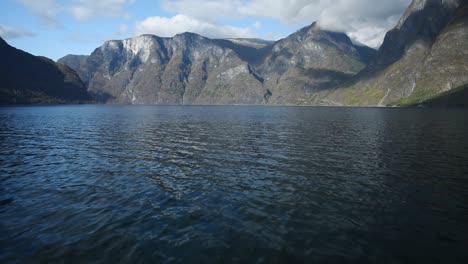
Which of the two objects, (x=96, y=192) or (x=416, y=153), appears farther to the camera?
(x=416, y=153)

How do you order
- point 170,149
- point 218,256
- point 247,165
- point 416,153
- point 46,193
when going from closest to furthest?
point 218,256, point 46,193, point 247,165, point 416,153, point 170,149

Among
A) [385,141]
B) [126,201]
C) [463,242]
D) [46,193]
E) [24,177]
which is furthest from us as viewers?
[385,141]

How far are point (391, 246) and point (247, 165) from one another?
22.1 m

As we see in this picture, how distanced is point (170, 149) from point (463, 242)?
4192 centimetres

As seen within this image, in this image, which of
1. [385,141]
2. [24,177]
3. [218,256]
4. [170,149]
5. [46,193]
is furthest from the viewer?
[385,141]

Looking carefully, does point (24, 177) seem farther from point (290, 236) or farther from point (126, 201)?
point (290, 236)

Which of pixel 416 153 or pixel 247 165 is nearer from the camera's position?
pixel 247 165

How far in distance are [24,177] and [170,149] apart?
22.4 meters

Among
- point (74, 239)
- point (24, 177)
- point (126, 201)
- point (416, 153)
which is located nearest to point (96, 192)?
point (126, 201)

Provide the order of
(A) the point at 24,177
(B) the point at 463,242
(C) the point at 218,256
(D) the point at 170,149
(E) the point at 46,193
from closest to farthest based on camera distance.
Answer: (C) the point at 218,256 → (B) the point at 463,242 → (E) the point at 46,193 → (A) the point at 24,177 → (D) the point at 170,149

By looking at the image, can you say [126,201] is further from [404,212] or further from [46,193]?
[404,212]

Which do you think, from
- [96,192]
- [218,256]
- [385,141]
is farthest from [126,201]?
Answer: [385,141]

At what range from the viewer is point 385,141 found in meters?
56.0

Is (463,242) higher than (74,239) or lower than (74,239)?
higher
